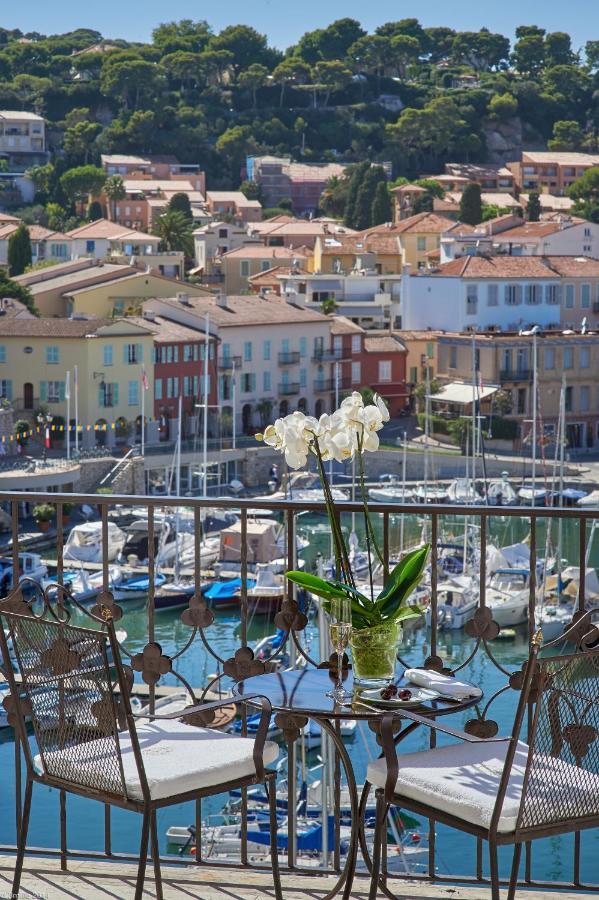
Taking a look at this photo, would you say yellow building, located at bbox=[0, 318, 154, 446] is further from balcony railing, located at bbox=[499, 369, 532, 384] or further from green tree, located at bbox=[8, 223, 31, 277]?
green tree, located at bbox=[8, 223, 31, 277]

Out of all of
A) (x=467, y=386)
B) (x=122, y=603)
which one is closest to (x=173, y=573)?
(x=122, y=603)

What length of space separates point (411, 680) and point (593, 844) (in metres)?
10.2

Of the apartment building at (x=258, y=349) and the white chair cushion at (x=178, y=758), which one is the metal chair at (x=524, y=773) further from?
the apartment building at (x=258, y=349)

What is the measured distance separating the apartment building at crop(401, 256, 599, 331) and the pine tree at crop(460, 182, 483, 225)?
1557 cm

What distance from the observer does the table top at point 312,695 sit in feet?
7.66

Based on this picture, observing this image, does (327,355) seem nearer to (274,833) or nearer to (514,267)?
(514,267)

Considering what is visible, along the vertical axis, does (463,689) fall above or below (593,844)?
above

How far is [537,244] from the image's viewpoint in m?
47.4

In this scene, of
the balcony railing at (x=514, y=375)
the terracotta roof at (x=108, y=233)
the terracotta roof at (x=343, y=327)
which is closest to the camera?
the balcony railing at (x=514, y=375)

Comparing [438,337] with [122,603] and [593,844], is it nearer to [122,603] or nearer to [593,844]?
[122,603]

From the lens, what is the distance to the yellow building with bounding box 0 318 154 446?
33.1 m

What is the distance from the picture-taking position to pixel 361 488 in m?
2.50

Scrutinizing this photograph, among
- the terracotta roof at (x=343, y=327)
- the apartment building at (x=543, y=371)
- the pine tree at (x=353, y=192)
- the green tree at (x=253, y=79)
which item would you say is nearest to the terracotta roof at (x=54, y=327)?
the terracotta roof at (x=343, y=327)

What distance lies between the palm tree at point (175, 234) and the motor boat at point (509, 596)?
29.5 m
